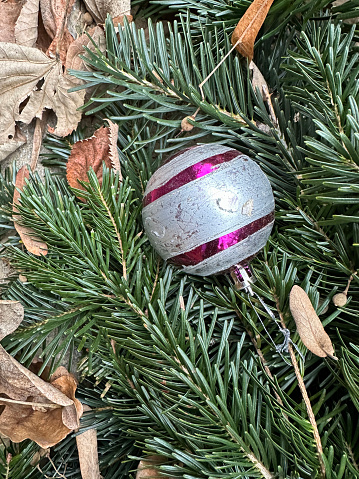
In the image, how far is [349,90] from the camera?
1.91ft

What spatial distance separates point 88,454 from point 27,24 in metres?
0.74

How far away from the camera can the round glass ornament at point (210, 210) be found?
60cm

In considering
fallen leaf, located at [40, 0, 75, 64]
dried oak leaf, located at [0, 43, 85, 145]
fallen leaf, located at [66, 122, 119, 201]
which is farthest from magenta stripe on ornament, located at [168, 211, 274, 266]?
fallen leaf, located at [40, 0, 75, 64]

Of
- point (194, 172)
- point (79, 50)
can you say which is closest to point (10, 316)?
point (194, 172)

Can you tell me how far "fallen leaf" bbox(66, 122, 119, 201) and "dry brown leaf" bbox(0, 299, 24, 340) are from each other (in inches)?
8.3

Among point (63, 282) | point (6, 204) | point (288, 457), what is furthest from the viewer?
point (6, 204)

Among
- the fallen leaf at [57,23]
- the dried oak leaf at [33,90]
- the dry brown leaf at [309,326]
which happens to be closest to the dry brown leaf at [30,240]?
the dried oak leaf at [33,90]

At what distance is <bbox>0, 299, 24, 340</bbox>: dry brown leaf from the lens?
655 mm

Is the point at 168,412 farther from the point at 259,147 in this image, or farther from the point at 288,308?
the point at 259,147

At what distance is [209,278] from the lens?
690 millimetres

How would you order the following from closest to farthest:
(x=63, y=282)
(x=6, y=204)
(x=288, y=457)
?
(x=288, y=457), (x=63, y=282), (x=6, y=204)

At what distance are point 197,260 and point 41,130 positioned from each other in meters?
0.40

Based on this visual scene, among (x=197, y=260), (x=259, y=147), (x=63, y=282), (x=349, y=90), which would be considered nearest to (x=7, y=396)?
(x=63, y=282)

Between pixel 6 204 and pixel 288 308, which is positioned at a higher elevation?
pixel 6 204
